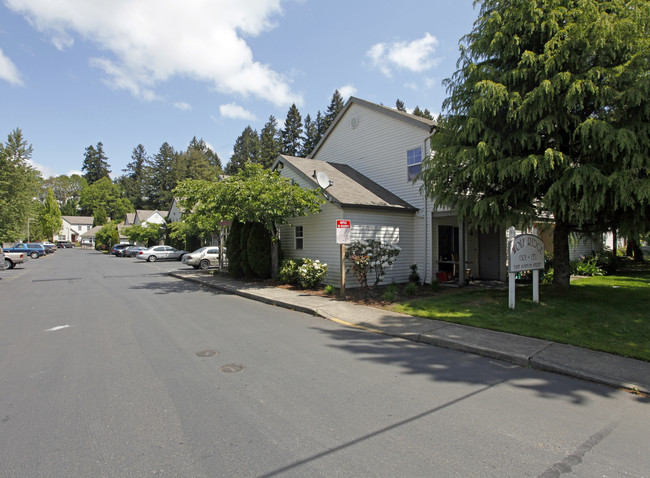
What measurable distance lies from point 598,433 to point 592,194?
617 centimetres

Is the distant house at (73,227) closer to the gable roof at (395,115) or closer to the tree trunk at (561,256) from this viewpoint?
the gable roof at (395,115)

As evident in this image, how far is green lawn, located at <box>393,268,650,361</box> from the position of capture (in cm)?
673

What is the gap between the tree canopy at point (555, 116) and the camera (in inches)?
307

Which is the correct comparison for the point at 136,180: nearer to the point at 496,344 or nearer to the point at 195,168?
the point at 195,168

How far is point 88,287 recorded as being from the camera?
1536cm

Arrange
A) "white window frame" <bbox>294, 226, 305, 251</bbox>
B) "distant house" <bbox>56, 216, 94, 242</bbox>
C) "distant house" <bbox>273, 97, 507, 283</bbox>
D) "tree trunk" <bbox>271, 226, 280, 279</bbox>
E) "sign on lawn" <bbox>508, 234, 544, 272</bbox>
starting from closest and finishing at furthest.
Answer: "sign on lawn" <bbox>508, 234, 544, 272</bbox> → "distant house" <bbox>273, 97, 507, 283</bbox> → "tree trunk" <bbox>271, 226, 280, 279</bbox> → "white window frame" <bbox>294, 226, 305, 251</bbox> → "distant house" <bbox>56, 216, 94, 242</bbox>

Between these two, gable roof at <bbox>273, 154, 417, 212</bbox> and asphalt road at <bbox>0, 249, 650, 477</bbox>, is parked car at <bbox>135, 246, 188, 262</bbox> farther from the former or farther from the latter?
asphalt road at <bbox>0, 249, 650, 477</bbox>

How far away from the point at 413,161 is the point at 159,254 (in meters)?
27.6

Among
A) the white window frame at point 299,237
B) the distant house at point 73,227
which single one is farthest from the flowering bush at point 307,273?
the distant house at point 73,227

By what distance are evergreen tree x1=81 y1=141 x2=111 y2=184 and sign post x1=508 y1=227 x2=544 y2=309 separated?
131 metres

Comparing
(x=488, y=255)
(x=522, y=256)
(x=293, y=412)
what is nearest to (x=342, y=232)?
(x=522, y=256)

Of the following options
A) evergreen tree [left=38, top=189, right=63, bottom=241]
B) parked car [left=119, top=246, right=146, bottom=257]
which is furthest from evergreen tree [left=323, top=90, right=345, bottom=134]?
evergreen tree [left=38, top=189, right=63, bottom=241]

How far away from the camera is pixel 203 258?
24.4 meters

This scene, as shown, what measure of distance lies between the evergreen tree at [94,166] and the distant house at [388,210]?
122 m
